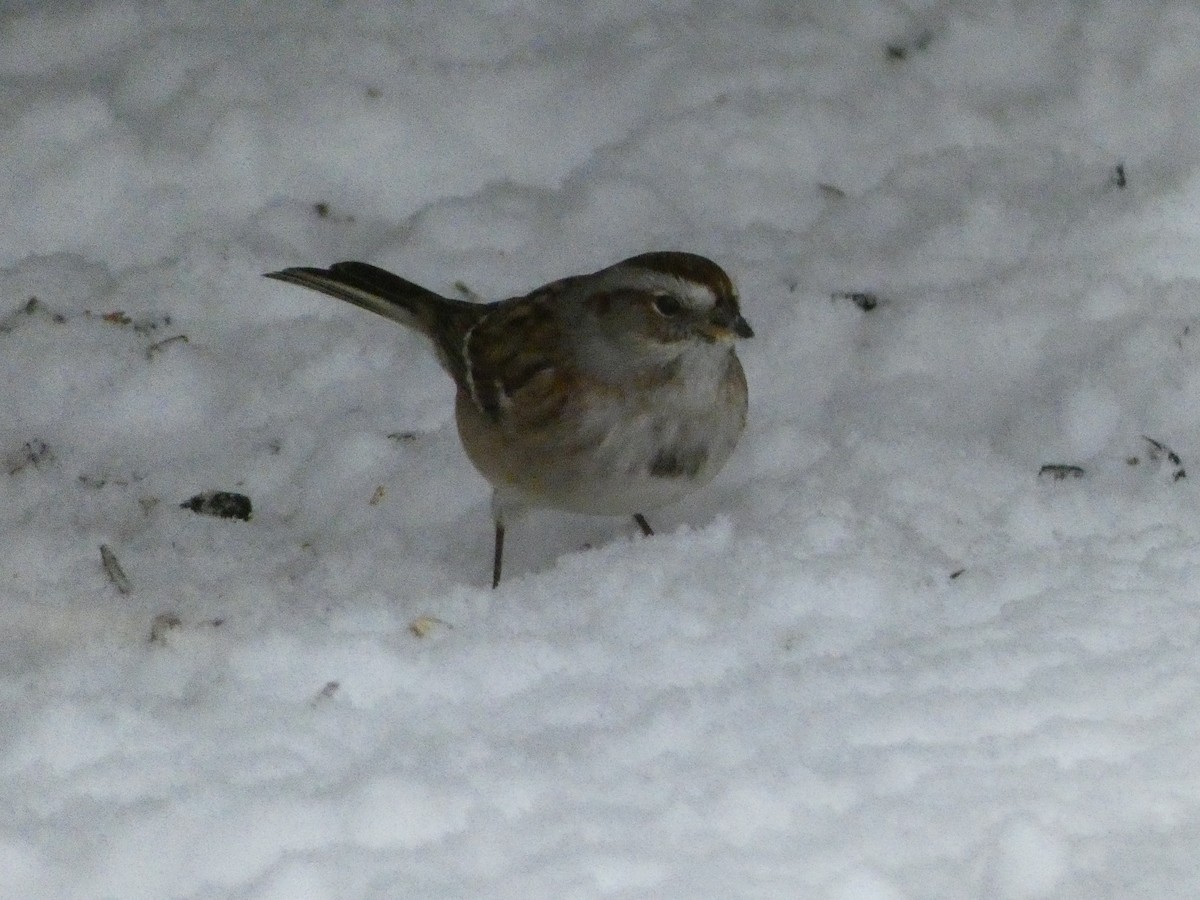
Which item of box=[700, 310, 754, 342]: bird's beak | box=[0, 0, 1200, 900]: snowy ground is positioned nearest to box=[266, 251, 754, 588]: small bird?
box=[700, 310, 754, 342]: bird's beak

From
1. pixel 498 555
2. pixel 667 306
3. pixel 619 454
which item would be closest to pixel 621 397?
pixel 619 454

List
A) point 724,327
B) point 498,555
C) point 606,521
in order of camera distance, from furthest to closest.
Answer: point 606,521 < point 498,555 < point 724,327

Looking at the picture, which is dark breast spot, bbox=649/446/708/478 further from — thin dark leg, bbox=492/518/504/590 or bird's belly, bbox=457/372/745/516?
thin dark leg, bbox=492/518/504/590

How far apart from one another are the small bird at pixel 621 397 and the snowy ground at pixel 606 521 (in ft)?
0.63

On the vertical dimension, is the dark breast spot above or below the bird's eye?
below

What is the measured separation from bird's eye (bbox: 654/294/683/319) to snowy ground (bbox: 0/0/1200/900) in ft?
1.74

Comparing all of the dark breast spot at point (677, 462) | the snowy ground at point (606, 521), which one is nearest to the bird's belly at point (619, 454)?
the dark breast spot at point (677, 462)

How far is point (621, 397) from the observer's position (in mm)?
4523

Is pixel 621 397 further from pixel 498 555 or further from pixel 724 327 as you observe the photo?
pixel 498 555

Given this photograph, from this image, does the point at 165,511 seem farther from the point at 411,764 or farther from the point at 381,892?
the point at 381,892

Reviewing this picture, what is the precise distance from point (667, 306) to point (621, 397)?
251mm

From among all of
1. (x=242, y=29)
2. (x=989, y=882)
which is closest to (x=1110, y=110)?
(x=242, y=29)

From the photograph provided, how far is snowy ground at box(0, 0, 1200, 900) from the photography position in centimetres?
350

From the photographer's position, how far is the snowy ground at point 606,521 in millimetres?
3498
